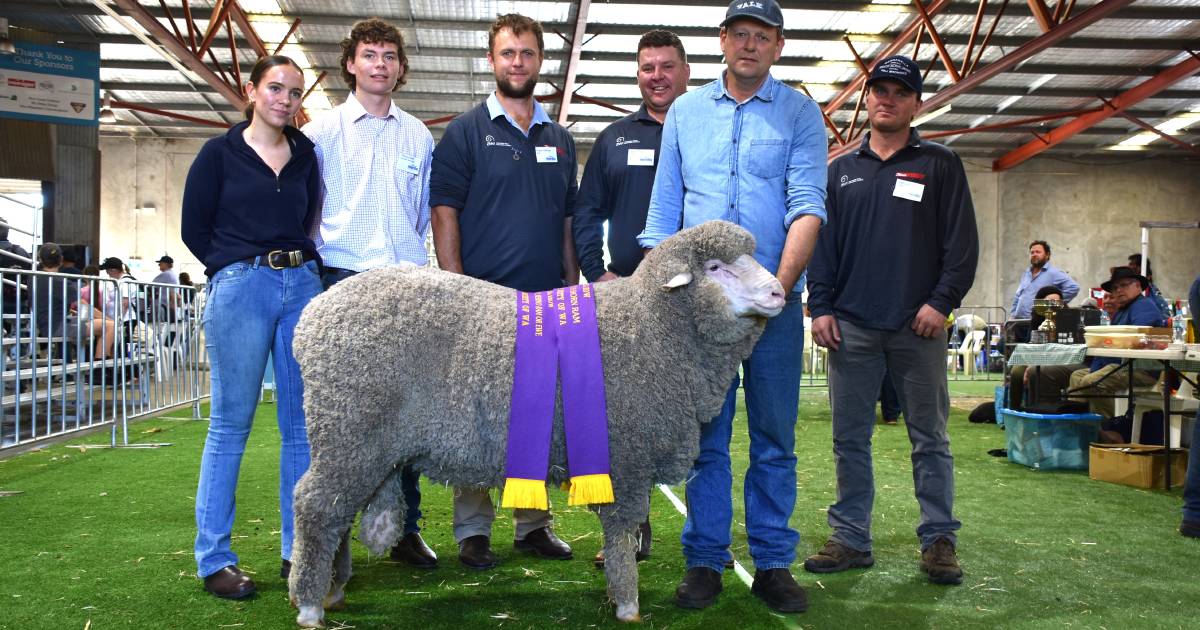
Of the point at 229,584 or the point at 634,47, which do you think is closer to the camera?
the point at 229,584

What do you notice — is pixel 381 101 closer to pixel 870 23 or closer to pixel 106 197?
pixel 870 23

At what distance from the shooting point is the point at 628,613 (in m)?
3.15

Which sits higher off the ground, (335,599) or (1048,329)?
(1048,329)

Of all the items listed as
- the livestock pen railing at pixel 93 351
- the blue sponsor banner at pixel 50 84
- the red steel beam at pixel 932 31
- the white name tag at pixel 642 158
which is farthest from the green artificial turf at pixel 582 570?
the blue sponsor banner at pixel 50 84

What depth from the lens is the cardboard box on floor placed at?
6.00 meters

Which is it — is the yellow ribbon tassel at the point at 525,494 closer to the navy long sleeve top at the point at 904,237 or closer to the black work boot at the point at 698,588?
the black work boot at the point at 698,588

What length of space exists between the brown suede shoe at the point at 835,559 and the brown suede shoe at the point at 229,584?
247 centimetres

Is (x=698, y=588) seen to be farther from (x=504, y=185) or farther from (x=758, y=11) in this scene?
(x=758, y=11)

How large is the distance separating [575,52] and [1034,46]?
24.3ft

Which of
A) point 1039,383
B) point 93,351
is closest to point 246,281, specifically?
point 93,351

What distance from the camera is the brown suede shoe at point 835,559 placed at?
391cm

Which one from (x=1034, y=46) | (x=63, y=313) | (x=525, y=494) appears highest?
(x=1034, y=46)

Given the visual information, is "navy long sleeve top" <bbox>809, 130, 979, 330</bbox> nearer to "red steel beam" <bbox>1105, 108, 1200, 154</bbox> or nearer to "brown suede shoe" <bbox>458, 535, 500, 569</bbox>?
"brown suede shoe" <bbox>458, 535, 500, 569</bbox>

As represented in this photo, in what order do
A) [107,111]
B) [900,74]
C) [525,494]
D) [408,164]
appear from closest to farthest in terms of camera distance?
[525,494]
[408,164]
[900,74]
[107,111]
